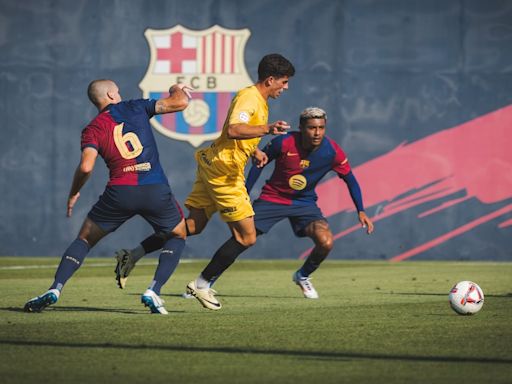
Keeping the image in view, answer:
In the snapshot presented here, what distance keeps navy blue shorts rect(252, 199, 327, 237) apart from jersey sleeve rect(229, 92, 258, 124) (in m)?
2.01

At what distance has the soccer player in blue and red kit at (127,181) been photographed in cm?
870

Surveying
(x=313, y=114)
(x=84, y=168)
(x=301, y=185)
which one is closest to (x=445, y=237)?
(x=301, y=185)

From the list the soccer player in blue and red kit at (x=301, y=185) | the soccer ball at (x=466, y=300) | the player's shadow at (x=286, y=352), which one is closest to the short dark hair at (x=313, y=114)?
the soccer player in blue and red kit at (x=301, y=185)

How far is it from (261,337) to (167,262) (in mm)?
1925

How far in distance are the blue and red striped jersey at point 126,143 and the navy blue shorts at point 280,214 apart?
6.95 ft

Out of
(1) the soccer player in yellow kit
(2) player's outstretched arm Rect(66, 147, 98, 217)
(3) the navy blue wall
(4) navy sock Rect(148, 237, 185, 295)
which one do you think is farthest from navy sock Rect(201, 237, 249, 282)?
(3) the navy blue wall

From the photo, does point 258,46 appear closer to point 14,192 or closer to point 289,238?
point 289,238

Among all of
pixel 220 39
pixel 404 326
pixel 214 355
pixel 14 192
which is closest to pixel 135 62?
pixel 220 39

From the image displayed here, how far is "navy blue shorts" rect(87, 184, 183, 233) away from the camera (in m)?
8.71

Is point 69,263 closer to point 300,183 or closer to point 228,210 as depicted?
point 228,210

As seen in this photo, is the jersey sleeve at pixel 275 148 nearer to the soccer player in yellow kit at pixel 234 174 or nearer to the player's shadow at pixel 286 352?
the soccer player in yellow kit at pixel 234 174

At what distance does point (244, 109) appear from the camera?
8867 mm

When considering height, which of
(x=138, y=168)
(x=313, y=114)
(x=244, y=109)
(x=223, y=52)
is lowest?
(x=223, y=52)

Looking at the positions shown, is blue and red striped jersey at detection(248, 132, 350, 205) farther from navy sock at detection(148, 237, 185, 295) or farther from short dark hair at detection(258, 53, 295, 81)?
navy sock at detection(148, 237, 185, 295)
